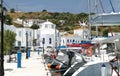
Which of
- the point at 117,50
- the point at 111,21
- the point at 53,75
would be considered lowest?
the point at 53,75

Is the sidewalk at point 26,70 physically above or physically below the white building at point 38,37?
below

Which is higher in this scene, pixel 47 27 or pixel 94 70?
pixel 47 27

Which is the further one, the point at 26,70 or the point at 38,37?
the point at 38,37

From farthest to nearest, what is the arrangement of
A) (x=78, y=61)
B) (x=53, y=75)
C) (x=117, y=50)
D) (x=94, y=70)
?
(x=53, y=75) → (x=78, y=61) → (x=94, y=70) → (x=117, y=50)

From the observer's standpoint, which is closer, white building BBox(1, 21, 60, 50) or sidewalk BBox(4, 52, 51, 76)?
sidewalk BBox(4, 52, 51, 76)

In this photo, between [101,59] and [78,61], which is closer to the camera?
[101,59]

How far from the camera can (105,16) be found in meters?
19.5

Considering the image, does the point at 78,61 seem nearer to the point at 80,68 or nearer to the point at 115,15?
the point at 80,68

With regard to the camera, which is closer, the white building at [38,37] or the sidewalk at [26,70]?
the sidewalk at [26,70]

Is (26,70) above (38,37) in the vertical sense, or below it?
below

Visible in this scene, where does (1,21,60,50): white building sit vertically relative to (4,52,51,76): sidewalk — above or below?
above

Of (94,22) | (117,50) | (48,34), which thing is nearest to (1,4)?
(94,22)

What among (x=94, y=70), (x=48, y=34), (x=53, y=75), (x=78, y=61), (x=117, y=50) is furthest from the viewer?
(x=48, y=34)

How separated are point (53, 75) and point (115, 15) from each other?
7.83 meters
